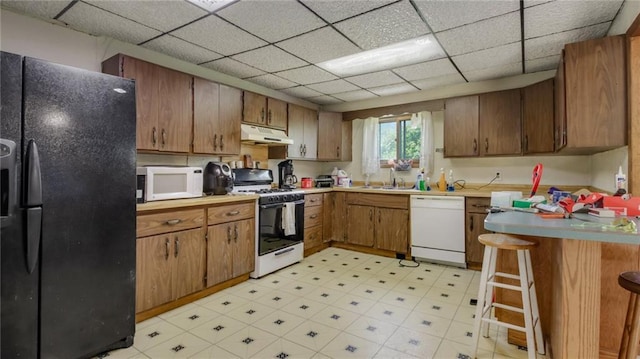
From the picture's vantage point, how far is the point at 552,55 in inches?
123

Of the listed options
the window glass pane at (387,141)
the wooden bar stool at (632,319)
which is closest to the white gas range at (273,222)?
the window glass pane at (387,141)

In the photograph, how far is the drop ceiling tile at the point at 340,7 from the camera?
213 centimetres

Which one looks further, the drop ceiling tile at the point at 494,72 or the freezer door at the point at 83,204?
the drop ceiling tile at the point at 494,72

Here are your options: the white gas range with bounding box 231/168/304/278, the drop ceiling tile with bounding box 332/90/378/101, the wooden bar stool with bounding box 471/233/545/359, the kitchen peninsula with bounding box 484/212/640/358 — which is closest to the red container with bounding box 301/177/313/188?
the white gas range with bounding box 231/168/304/278

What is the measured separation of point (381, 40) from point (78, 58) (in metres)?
2.63

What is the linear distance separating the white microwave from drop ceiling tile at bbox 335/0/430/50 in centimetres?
192

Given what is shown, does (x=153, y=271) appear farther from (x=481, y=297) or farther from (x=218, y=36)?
(x=481, y=297)

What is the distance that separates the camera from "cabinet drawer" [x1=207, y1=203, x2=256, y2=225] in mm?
2922

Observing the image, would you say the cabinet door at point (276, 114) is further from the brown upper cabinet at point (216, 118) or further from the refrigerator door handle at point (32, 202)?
the refrigerator door handle at point (32, 202)

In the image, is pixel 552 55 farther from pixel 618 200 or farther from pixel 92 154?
pixel 92 154

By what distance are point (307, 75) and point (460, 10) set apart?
1.93m

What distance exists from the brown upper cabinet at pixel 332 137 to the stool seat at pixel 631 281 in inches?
153

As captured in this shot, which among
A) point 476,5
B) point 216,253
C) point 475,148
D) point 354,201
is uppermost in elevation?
point 476,5

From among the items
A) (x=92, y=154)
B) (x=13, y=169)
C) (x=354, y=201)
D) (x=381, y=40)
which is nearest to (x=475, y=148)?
(x=354, y=201)
